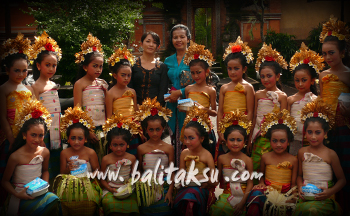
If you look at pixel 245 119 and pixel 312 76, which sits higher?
pixel 312 76

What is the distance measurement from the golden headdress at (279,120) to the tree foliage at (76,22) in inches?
289

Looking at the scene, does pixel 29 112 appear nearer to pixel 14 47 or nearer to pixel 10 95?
pixel 10 95

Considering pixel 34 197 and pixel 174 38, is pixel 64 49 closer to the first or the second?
pixel 174 38

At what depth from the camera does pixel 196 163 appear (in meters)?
3.68

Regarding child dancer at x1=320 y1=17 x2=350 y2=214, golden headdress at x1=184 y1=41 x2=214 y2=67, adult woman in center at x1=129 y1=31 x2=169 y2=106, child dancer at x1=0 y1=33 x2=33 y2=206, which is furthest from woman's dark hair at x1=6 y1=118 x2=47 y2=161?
child dancer at x1=320 y1=17 x2=350 y2=214

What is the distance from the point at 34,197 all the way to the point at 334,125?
3.08 metres

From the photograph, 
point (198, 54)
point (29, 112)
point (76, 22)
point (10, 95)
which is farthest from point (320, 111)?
point (76, 22)

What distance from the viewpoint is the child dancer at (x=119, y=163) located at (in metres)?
3.52

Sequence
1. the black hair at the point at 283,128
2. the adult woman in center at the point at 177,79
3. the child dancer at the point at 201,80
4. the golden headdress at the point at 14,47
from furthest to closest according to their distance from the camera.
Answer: the adult woman in center at the point at 177,79 → the child dancer at the point at 201,80 → the golden headdress at the point at 14,47 → the black hair at the point at 283,128

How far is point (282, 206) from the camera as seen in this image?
10.8ft

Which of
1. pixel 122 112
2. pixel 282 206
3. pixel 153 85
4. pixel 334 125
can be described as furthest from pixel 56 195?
pixel 334 125

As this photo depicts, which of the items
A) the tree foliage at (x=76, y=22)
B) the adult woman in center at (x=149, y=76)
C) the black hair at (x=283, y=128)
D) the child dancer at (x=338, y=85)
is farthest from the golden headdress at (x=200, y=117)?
the tree foliage at (x=76, y=22)

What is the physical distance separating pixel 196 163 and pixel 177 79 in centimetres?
130

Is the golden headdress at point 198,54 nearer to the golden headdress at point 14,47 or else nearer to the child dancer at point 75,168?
the child dancer at point 75,168
